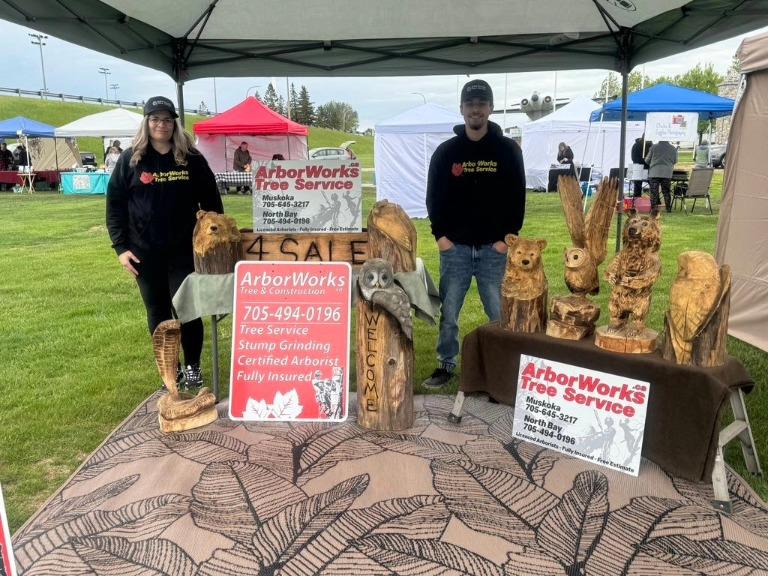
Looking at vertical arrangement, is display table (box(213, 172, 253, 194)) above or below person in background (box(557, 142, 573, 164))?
below

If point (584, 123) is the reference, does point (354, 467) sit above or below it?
below

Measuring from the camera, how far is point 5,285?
6184 millimetres

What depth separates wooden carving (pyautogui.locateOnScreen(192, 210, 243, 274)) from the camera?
2.78m

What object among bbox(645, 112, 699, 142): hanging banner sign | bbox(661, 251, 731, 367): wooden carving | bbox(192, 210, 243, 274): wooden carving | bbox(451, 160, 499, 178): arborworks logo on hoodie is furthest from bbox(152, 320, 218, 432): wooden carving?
bbox(645, 112, 699, 142): hanging banner sign

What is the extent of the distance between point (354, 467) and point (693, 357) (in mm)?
1403

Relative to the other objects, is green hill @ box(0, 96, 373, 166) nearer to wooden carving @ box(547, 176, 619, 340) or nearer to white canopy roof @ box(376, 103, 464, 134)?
white canopy roof @ box(376, 103, 464, 134)

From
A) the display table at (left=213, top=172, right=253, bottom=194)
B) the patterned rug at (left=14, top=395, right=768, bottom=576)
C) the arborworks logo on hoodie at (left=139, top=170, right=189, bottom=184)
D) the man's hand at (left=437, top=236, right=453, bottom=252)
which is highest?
the display table at (left=213, top=172, right=253, bottom=194)

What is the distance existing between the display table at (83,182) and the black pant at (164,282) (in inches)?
581

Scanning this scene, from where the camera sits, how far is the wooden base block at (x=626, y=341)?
2303mm

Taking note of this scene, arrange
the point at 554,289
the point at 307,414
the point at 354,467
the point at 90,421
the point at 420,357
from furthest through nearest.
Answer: the point at 554,289 < the point at 420,357 < the point at 90,421 < the point at 307,414 < the point at 354,467

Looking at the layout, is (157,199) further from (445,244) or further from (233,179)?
(233,179)

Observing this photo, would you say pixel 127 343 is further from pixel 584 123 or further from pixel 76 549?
pixel 584 123

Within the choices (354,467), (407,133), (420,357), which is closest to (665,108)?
(407,133)

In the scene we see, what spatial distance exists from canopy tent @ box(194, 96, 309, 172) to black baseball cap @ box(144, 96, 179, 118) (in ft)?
38.3
